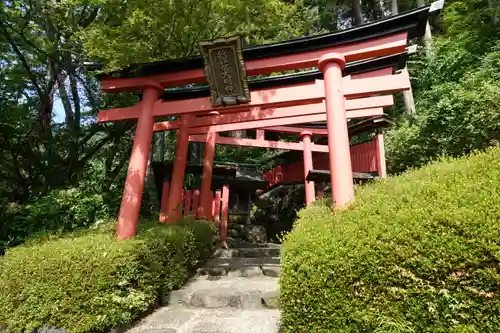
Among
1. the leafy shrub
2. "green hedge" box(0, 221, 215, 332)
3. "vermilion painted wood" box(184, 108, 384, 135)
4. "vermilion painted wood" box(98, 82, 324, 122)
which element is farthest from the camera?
"vermilion painted wood" box(184, 108, 384, 135)

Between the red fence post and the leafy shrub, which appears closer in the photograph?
the leafy shrub

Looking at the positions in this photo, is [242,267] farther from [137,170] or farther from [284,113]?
[284,113]

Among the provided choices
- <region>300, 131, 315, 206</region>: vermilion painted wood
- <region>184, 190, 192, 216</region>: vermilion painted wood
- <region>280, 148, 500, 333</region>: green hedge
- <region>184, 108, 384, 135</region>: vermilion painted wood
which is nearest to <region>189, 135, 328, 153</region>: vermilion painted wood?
<region>300, 131, 315, 206</region>: vermilion painted wood

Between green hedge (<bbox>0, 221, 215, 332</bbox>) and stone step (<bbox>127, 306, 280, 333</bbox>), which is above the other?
green hedge (<bbox>0, 221, 215, 332</bbox>)

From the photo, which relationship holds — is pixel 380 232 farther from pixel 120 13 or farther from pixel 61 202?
pixel 61 202

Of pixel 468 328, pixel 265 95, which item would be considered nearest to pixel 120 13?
pixel 265 95

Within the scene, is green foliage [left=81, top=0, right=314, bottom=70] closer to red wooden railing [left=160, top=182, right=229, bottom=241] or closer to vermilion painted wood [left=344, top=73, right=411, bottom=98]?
vermilion painted wood [left=344, top=73, right=411, bottom=98]

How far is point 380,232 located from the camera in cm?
289

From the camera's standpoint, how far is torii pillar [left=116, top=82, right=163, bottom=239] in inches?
219

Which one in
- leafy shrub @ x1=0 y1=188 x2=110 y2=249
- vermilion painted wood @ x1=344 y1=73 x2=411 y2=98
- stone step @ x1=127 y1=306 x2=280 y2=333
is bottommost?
stone step @ x1=127 y1=306 x2=280 y2=333

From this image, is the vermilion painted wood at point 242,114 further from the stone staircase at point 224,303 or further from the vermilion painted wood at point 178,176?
the stone staircase at point 224,303

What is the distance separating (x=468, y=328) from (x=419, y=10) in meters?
4.71

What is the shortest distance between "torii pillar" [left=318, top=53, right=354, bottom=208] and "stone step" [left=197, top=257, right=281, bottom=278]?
7.98 feet

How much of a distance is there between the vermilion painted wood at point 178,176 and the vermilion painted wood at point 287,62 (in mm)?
1681
